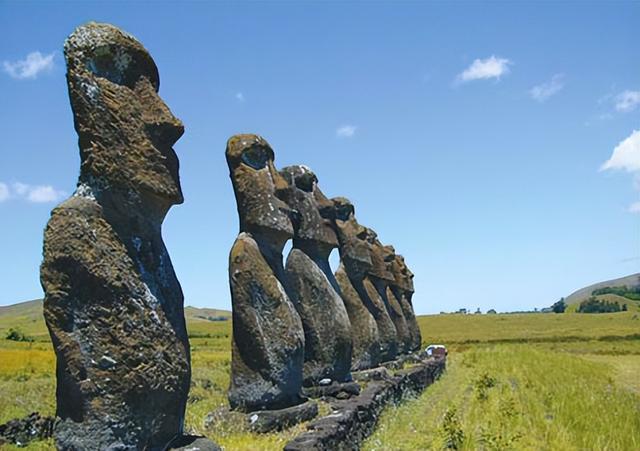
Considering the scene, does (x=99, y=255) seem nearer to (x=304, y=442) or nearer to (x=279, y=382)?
(x=304, y=442)

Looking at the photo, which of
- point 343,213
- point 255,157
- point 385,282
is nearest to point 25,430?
point 255,157

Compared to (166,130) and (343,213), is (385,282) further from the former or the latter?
(166,130)

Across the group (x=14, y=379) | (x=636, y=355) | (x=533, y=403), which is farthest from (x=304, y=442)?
(x=636, y=355)

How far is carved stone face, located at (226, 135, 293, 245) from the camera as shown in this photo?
916 cm

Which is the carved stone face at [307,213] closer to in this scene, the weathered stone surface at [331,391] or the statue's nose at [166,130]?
the weathered stone surface at [331,391]

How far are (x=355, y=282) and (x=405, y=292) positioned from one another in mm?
11500

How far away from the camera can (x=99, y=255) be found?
502cm

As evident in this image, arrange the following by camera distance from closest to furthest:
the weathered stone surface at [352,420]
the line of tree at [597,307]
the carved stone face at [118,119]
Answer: the carved stone face at [118,119] → the weathered stone surface at [352,420] → the line of tree at [597,307]

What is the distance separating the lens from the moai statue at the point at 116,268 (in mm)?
4922

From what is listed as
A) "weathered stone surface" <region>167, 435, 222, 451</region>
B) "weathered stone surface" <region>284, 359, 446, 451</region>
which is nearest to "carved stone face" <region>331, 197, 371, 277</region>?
"weathered stone surface" <region>284, 359, 446, 451</region>

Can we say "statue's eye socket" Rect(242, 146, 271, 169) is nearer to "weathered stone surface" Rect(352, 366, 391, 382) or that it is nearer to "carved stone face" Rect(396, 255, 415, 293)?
"weathered stone surface" Rect(352, 366, 391, 382)

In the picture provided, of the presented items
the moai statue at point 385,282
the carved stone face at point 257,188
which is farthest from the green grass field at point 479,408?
the carved stone face at point 257,188

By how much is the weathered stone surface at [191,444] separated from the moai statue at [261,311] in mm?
2978

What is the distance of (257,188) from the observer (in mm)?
9305
